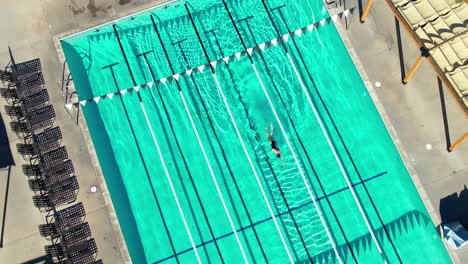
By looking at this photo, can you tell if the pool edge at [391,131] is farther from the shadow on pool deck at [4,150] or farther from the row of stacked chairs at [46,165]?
the shadow on pool deck at [4,150]

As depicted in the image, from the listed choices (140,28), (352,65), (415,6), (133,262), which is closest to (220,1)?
(140,28)

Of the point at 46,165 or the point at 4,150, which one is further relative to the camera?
the point at 4,150

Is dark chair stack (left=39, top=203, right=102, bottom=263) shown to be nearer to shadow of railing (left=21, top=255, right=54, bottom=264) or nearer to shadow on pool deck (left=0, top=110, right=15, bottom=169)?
shadow of railing (left=21, top=255, right=54, bottom=264)

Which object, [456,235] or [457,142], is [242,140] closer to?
[457,142]

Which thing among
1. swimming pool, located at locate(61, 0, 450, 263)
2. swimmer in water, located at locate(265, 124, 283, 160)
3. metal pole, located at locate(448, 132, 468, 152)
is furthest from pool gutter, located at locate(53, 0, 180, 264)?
metal pole, located at locate(448, 132, 468, 152)

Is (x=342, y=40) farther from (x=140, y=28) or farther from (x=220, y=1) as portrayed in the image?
(x=140, y=28)

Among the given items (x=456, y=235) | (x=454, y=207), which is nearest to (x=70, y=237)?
(x=456, y=235)
